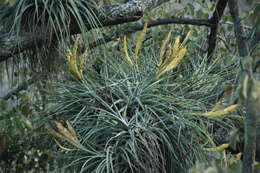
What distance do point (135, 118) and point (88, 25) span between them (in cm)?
49

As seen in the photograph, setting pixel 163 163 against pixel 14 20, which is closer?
pixel 163 163

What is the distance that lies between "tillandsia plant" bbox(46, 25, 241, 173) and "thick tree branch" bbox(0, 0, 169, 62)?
19 cm

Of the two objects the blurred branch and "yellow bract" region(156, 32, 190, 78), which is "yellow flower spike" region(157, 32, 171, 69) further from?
the blurred branch

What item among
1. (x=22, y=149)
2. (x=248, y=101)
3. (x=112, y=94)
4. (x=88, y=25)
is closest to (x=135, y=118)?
(x=112, y=94)

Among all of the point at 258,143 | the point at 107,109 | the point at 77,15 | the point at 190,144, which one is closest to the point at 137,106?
the point at 107,109

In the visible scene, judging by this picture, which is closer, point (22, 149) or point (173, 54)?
point (173, 54)

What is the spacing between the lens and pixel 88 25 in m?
2.15

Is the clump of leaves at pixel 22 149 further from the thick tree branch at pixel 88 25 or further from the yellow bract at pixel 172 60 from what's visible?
the yellow bract at pixel 172 60

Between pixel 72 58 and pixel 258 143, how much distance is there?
1085 millimetres

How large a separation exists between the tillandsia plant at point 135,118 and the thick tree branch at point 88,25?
185 mm

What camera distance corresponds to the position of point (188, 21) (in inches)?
112

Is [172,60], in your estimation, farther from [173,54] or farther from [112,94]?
[112,94]

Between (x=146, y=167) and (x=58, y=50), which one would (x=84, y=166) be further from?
(x=58, y=50)

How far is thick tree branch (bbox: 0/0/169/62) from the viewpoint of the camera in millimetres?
2021
